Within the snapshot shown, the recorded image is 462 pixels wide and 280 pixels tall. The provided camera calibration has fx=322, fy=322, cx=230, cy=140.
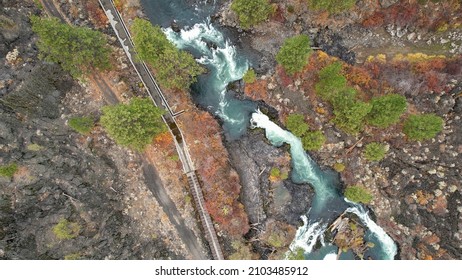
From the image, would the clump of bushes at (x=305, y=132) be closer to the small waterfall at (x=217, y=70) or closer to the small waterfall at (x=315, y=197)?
the small waterfall at (x=315, y=197)

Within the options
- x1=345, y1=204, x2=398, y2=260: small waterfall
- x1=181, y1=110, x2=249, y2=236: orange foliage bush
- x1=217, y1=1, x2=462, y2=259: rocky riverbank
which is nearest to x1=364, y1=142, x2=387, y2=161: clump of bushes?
x1=217, y1=1, x2=462, y2=259: rocky riverbank

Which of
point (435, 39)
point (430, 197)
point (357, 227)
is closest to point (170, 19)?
point (435, 39)

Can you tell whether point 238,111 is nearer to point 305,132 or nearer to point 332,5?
point 305,132

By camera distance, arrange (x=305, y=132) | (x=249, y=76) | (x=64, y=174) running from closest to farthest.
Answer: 1. (x=64, y=174)
2. (x=305, y=132)
3. (x=249, y=76)

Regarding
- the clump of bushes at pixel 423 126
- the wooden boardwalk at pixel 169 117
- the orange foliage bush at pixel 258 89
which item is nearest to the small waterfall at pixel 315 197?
the orange foliage bush at pixel 258 89

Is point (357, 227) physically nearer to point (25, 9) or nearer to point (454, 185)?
point (454, 185)

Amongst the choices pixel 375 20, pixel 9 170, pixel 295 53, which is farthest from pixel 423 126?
pixel 9 170
